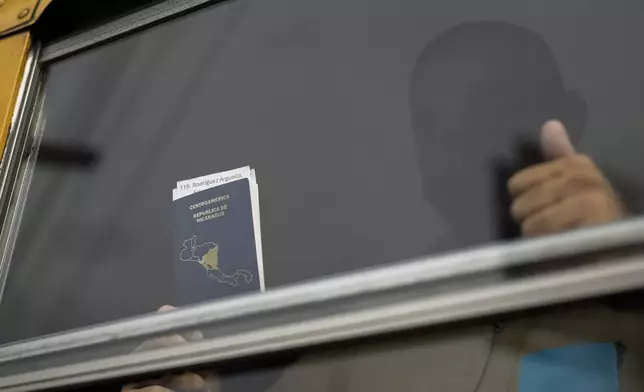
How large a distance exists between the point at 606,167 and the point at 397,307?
30 centimetres

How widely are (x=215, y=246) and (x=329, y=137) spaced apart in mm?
247

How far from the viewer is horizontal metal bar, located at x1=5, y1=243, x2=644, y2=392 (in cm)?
66

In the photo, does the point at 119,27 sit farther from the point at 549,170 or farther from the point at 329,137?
the point at 549,170

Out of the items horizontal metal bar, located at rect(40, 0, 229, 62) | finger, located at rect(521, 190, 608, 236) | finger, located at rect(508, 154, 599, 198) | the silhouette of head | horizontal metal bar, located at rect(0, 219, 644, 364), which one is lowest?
horizontal metal bar, located at rect(0, 219, 644, 364)

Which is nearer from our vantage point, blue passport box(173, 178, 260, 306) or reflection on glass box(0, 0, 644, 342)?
reflection on glass box(0, 0, 644, 342)

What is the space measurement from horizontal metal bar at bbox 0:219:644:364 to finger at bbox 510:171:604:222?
57mm

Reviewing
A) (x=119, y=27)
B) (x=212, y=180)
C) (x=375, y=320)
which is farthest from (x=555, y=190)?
(x=119, y=27)

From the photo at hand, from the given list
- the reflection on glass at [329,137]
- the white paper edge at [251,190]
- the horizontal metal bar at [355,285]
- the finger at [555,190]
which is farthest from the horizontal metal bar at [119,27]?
the finger at [555,190]

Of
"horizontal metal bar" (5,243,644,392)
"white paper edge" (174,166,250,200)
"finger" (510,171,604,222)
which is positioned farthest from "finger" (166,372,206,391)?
"finger" (510,171,604,222)

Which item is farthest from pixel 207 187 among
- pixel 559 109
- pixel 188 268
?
pixel 559 109

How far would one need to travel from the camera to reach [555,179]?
0.75 m

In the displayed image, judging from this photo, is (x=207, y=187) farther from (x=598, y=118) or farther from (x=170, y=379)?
(x=598, y=118)

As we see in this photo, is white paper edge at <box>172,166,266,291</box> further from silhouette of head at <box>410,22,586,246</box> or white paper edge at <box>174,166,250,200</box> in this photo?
silhouette of head at <box>410,22,586,246</box>

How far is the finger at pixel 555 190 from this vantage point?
72 centimetres
